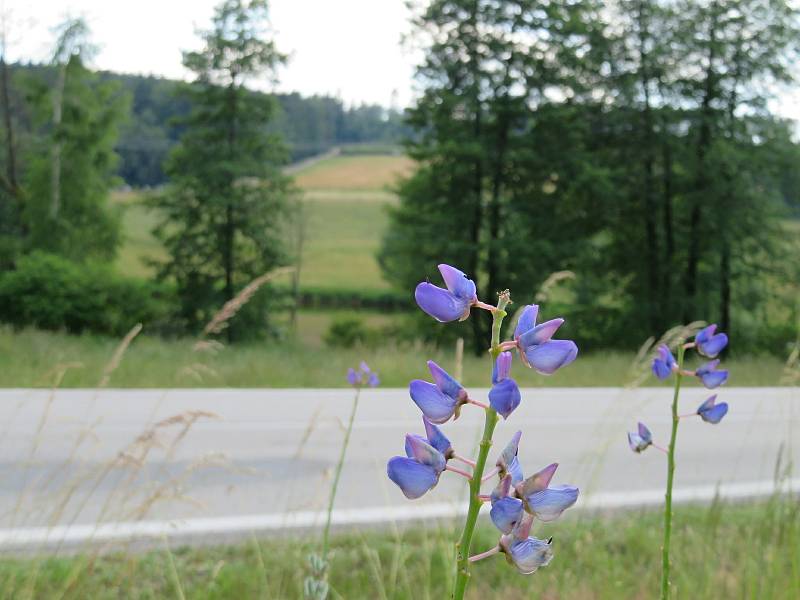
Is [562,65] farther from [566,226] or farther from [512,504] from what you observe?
[512,504]

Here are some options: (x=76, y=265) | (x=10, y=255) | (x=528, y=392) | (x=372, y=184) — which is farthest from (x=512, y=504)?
(x=372, y=184)

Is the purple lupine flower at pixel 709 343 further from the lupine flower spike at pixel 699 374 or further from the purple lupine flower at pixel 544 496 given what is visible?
the purple lupine flower at pixel 544 496

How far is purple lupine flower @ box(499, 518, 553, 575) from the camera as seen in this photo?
944 mm

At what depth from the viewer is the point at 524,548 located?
3.13ft

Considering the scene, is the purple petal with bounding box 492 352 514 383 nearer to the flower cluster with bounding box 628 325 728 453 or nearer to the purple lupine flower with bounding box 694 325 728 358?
the flower cluster with bounding box 628 325 728 453

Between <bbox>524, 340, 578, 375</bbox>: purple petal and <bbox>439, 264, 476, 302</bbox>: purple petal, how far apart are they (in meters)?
0.09

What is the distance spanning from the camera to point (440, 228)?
2216 centimetres

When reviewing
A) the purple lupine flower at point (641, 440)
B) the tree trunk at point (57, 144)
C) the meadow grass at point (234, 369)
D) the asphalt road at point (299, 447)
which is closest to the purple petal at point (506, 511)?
the purple lupine flower at point (641, 440)

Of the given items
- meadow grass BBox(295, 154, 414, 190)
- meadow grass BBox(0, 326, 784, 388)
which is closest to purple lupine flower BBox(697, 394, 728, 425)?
meadow grass BBox(0, 326, 784, 388)

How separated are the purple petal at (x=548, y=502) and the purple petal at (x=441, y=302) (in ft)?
0.68

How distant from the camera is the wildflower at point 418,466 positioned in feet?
3.15

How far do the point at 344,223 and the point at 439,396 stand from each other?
80489 mm

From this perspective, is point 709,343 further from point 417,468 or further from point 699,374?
point 417,468

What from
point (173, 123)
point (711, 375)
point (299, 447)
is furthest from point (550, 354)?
point (173, 123)
